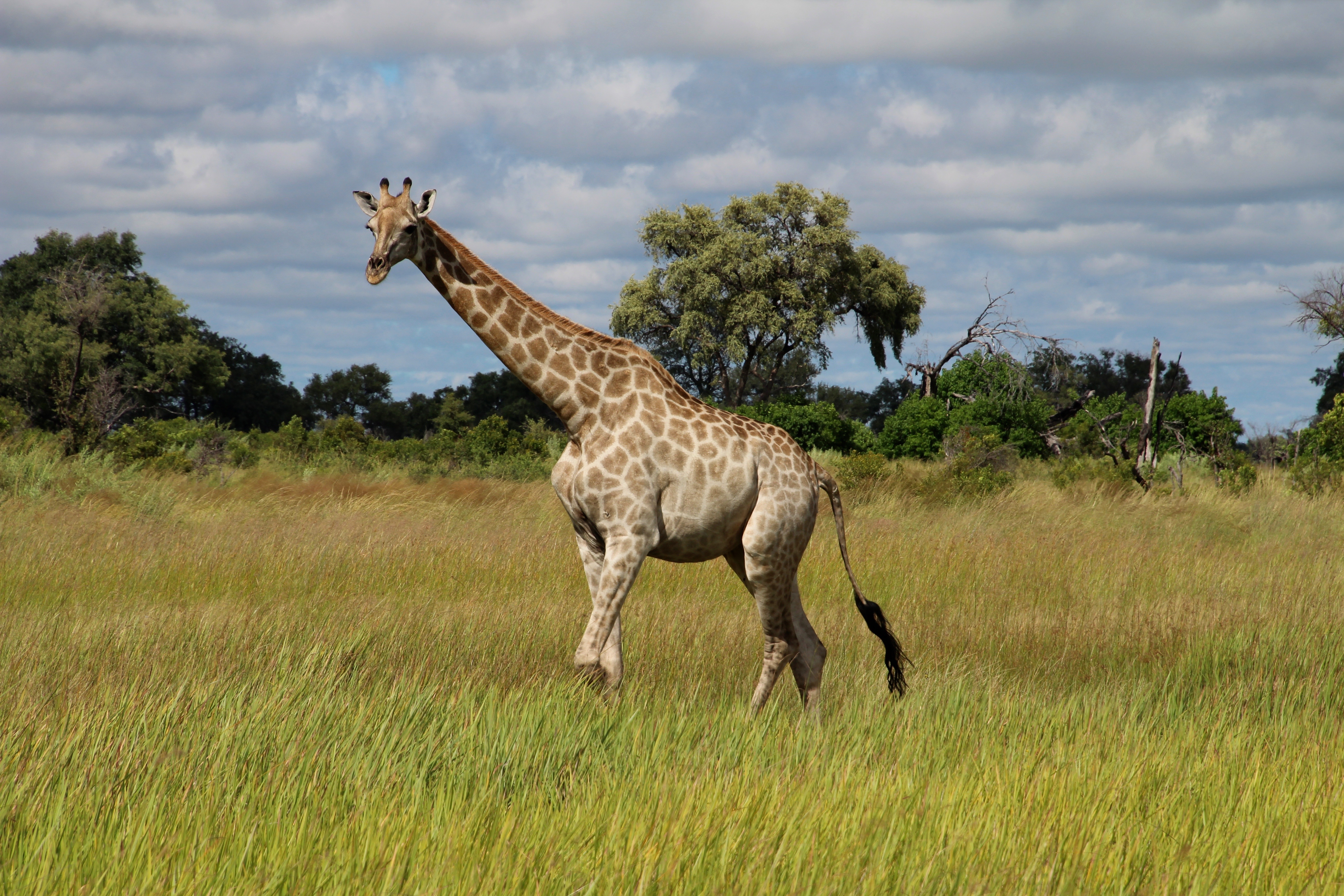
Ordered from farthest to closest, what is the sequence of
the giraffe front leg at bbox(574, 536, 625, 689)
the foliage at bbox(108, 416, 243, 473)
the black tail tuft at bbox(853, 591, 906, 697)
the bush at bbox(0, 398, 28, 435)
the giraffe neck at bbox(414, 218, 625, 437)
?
the bush at bbox(0, 398, 28, 435) < the foliage at bbox(108, 416, 243, 473) < the black tail tuft at bbox(853, 591, 906, 697) < the giraffe neck at bbox(414, 218, 625, 437) < the giraffe front leg at bbox(574, 536, 625, 689)

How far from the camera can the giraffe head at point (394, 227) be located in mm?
5055

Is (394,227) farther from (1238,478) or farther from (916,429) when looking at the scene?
(916,429)

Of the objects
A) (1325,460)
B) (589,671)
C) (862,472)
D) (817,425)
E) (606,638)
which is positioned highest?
(1325,460)

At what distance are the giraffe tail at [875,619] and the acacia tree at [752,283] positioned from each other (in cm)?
3122

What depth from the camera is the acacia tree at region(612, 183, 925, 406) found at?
37.5 meters

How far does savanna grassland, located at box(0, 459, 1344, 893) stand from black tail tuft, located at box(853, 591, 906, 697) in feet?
0.42

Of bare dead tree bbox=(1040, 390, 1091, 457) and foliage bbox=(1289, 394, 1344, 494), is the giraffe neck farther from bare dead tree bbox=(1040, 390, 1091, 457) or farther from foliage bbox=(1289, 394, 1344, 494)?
bare dead tree bbox=(1040, 390, 1091, 457)

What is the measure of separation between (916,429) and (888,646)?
24761 millimetres

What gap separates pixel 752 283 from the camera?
124 feet

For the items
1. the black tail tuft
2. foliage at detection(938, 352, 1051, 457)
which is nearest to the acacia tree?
foliage at detection(938, 352, 1051, 457)

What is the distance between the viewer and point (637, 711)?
4.41m

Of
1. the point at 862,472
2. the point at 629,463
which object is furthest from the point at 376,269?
the point at 862,472

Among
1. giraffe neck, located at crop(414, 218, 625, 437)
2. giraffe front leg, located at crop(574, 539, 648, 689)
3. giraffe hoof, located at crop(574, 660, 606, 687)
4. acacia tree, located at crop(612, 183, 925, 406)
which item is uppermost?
acacia tree, located at crop(612, 183, 925, 406)

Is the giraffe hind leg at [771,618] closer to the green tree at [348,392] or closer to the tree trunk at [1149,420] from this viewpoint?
the tree trunk at [1149,420]
